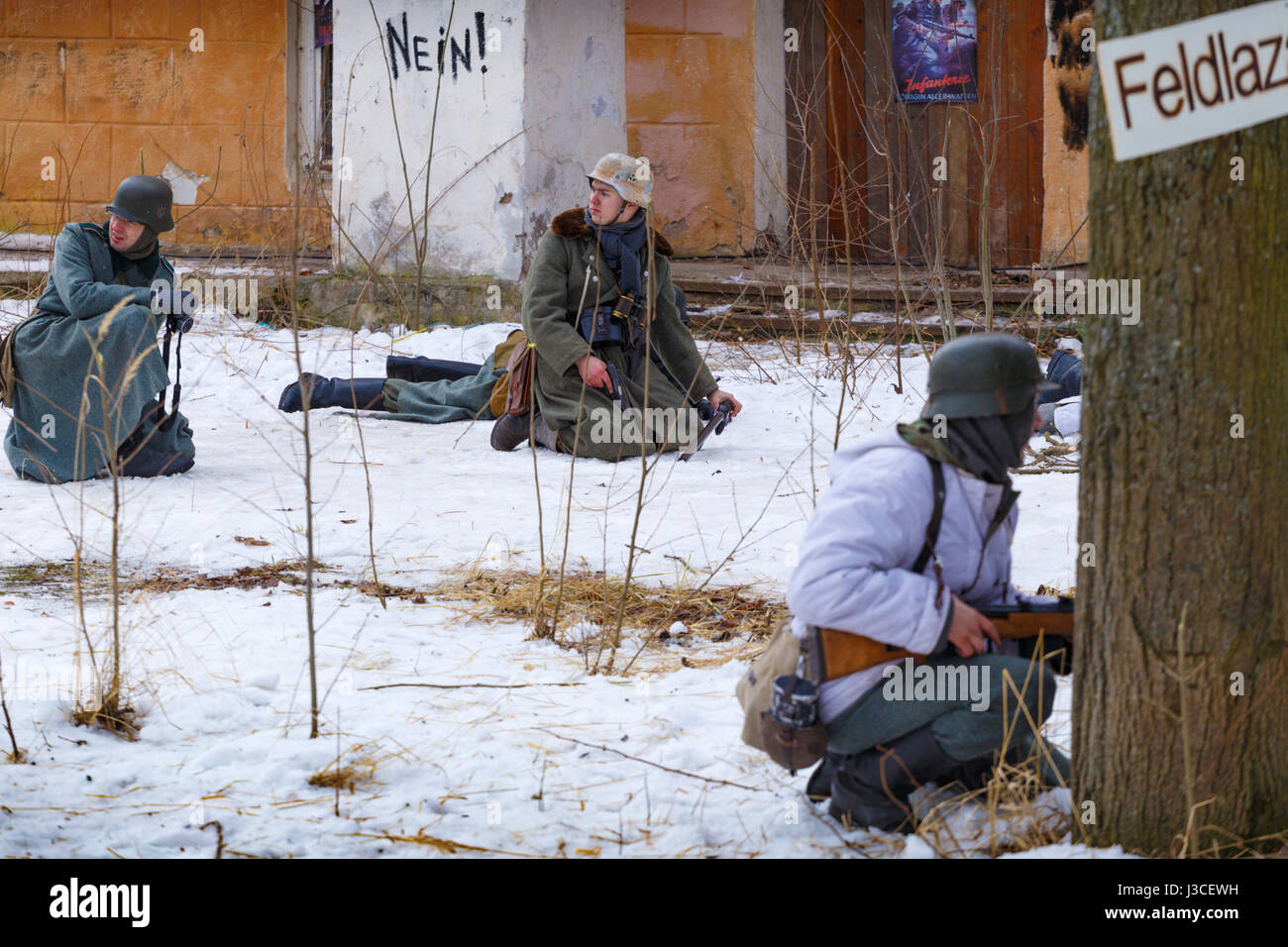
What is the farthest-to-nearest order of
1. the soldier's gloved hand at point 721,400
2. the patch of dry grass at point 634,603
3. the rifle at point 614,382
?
the rifle at point 614,382 → the soldier's gloved hand at point 721,400 → the patch of dry grass at point 634,603

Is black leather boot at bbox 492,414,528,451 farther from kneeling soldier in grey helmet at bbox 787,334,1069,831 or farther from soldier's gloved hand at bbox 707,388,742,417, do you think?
kneeling soldier in grey helmet at bbox 787,334,1069,831

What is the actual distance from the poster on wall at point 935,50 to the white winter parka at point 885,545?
8.51 meters

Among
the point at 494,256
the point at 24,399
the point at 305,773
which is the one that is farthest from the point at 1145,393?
the point at 494,256

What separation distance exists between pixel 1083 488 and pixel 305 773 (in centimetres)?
167

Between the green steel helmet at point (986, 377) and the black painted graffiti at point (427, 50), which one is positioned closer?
the green steel helmet at point (986, 377)

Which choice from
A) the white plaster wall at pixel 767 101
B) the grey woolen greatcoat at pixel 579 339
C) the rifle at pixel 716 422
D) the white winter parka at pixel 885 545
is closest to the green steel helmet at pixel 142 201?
the grey woolen greatcoat at pixel 579 339

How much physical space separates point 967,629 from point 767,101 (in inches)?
359

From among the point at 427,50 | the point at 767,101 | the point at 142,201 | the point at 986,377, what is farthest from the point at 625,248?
the point at 767,101

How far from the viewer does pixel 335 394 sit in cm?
795

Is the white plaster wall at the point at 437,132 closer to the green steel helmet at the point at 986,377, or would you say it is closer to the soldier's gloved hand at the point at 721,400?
the soldier's gloved hand at the point at 721,400

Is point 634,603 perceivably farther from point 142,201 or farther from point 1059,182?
point 1059,182

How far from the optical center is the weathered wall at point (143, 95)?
37.8 ft

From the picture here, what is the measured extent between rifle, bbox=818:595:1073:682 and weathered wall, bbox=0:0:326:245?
9.54 meters
